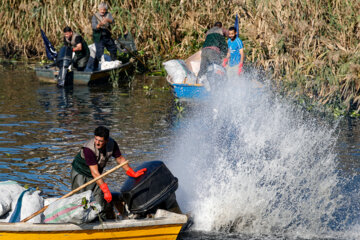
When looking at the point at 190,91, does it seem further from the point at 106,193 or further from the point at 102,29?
the point at 106,193


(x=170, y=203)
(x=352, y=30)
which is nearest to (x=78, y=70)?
(x=352, y=30)

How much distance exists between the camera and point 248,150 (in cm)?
1242

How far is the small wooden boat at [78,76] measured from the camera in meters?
18.1

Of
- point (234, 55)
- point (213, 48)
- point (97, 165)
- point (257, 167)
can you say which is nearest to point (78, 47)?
point (213, 48)

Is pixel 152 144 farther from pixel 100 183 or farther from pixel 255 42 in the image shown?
pixel 255 42

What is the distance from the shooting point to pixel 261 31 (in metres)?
16.5

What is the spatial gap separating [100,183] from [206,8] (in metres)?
13.9

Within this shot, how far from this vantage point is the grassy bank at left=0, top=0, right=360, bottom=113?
1502 centimetres

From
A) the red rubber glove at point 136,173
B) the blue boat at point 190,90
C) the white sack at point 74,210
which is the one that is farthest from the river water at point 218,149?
the white sack at point 74,210

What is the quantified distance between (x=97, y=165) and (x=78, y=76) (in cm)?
1064

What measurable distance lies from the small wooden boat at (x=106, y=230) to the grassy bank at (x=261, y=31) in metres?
8.23

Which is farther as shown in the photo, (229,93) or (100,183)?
(229,93)

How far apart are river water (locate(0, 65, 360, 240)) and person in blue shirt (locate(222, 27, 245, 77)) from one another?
1.21 ft

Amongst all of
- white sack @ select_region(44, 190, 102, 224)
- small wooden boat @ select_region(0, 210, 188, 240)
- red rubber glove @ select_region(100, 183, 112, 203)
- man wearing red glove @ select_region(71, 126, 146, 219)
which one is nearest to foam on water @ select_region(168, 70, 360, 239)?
small wooden boat @ select_region(0, 210, 188, 240)
